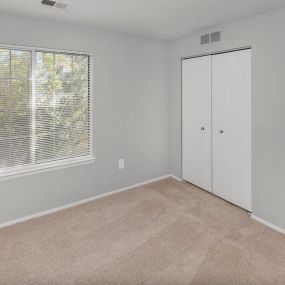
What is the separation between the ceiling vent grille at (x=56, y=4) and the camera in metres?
2.37

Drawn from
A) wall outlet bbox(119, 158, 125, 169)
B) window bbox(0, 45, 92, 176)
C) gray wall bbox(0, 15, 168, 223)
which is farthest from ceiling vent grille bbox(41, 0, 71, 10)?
wall outlet bbox(119, 158, 125, 169)

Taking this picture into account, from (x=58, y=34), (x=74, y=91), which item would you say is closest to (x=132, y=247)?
(x=74, y=91)

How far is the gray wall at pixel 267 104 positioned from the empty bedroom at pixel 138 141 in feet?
0.04

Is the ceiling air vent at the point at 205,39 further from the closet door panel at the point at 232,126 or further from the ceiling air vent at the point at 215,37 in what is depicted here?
the closet door panel at the point at 232,126

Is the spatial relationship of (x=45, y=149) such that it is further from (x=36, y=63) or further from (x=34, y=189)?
(x=36, y=63)

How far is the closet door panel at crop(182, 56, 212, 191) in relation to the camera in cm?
350

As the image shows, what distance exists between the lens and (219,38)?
315cm

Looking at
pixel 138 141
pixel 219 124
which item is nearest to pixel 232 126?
pixel 219 124

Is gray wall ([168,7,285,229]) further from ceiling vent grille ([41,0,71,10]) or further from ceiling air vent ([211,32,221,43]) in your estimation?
ceiling vent grille ([41,0,71,10])

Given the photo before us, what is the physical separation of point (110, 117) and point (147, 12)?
1.38 metres

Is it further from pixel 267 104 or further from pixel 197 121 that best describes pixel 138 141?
pixel 267 104

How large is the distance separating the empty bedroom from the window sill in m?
0.01

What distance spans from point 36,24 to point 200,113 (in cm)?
228

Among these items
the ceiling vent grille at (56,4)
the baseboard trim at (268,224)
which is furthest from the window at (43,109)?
the baseboard trim at (268,224)
